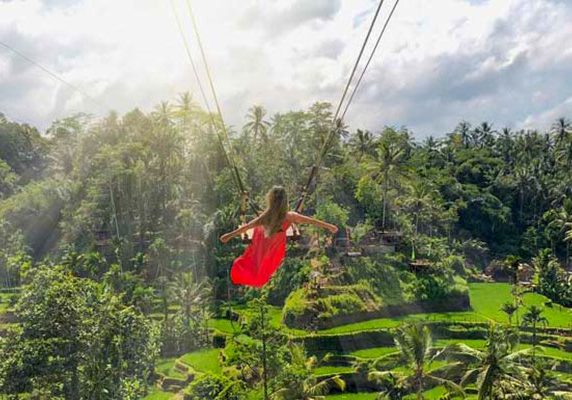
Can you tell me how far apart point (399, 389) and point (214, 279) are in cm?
1575

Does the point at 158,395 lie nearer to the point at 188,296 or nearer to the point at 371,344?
the point at 188,296

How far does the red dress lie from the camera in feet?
16.0

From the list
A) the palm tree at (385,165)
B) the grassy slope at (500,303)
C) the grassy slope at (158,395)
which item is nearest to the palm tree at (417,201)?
the palm tree at (385,165)

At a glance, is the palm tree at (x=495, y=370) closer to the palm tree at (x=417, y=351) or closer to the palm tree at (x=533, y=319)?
the palm tree at (x=417, y=351)

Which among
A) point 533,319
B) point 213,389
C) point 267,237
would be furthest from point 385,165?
point 267,237

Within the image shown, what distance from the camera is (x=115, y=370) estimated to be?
52.3 feet

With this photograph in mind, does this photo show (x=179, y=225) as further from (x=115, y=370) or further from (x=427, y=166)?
(x=427, y=166)

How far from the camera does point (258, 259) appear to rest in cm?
497

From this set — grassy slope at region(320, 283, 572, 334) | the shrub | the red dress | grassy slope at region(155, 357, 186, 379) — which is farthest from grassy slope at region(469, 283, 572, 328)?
the red dress

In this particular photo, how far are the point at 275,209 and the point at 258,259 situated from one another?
2.15ft

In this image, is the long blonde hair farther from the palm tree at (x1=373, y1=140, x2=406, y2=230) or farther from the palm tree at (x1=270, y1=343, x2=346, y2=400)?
the palm tree at (x1=373, y1=140, x2=406, y2=230)

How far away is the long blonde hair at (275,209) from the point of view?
450 cm

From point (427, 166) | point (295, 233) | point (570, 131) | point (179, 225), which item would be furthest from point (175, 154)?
point (570, 131)

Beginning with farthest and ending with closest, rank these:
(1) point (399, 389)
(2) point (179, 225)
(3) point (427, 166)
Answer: (3) point (427, 166) < (2) point (179, 225) < (1) point (399, 389)
